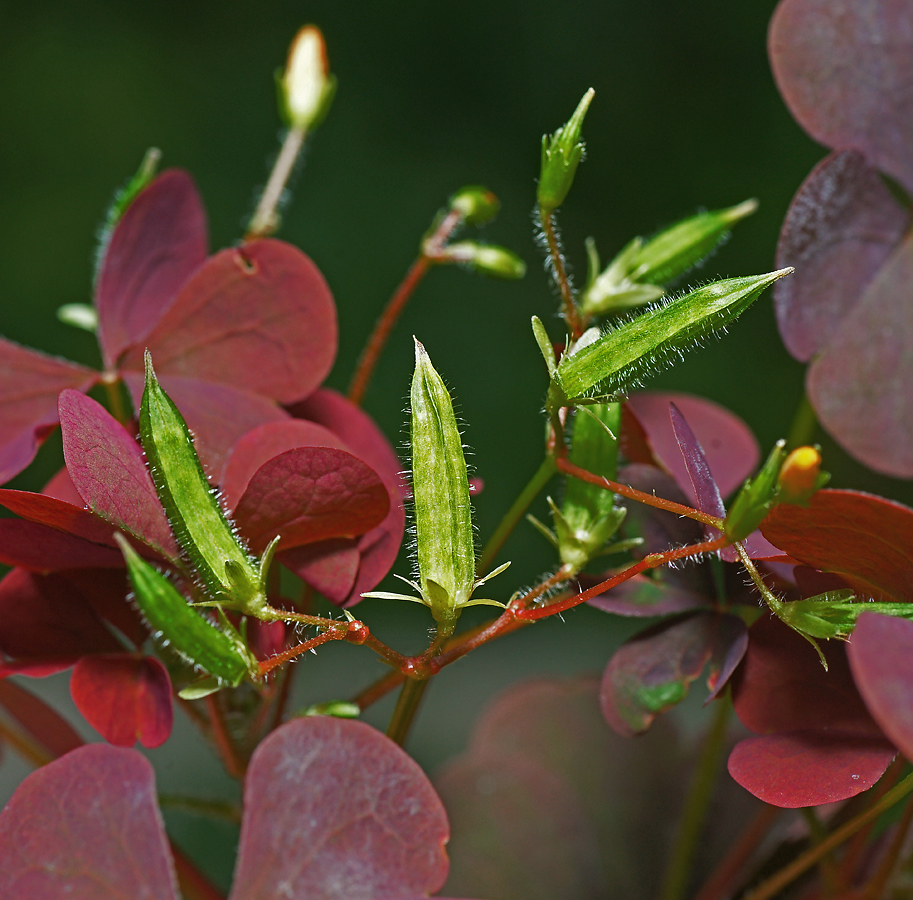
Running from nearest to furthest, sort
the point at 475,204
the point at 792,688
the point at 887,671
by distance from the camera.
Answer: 1. the point at 887,671
2. the point at 792,688
3. the point at 475,204

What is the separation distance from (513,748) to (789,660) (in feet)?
0.83


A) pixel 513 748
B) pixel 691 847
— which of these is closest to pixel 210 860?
pixel 513 748

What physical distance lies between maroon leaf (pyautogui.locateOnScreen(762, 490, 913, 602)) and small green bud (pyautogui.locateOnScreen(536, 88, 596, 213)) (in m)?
0.13

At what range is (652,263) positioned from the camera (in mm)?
357

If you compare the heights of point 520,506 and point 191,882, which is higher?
point 520,506

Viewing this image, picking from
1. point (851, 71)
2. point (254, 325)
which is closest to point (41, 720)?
point (254, 325)

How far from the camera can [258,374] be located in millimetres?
363

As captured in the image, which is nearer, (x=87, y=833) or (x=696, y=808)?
(x=87, y=833)

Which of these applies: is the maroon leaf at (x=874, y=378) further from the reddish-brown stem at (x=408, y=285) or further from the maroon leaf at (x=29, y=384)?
the maroon leaf at (x=29, y=384)

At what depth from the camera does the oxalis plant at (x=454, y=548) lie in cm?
25

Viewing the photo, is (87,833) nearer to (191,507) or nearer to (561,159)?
(191,507)

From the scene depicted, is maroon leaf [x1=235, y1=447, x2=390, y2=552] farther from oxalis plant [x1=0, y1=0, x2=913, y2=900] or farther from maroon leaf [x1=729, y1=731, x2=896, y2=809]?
maroon leaf [x1=729, y1=731, x2=896, y2=809]

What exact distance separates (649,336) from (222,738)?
21 cm

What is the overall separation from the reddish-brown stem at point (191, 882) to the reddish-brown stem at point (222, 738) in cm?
4
